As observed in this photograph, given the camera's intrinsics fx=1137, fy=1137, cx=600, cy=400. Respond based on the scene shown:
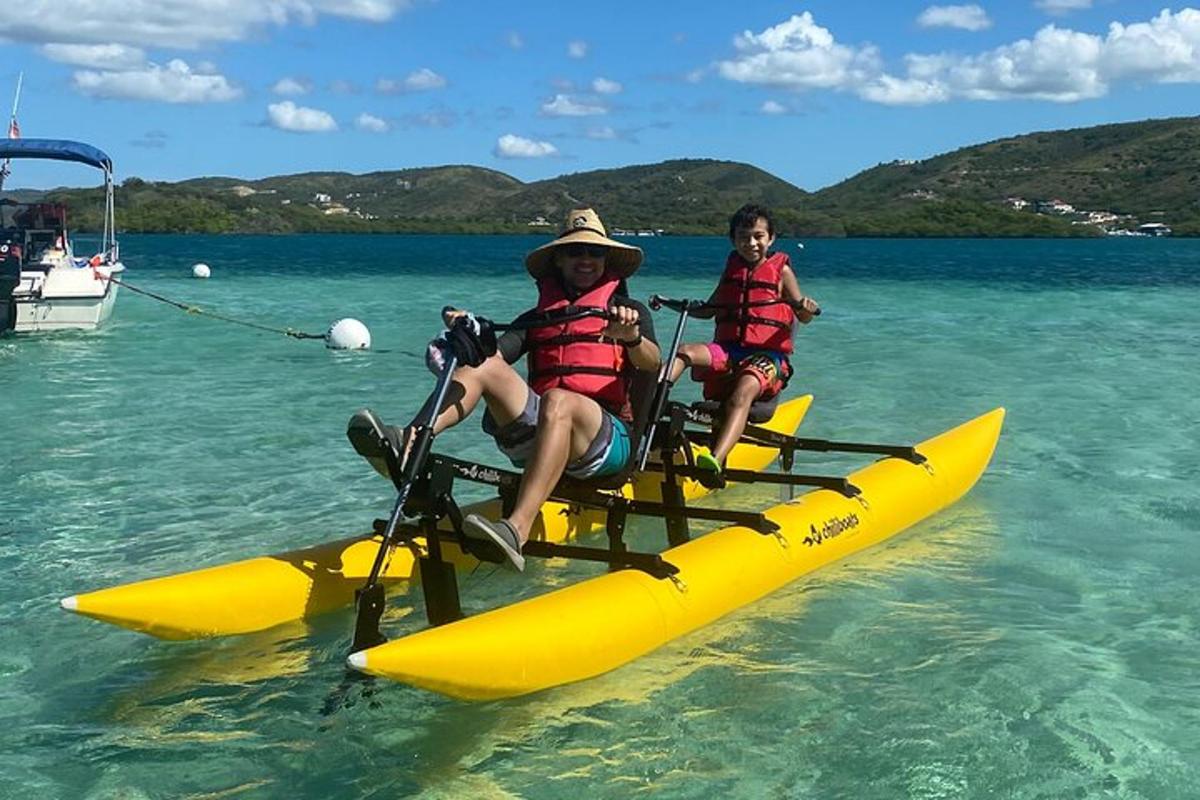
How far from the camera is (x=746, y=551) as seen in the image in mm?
5332

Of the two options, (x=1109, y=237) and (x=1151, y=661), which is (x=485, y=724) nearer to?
(x=1151, y=661)

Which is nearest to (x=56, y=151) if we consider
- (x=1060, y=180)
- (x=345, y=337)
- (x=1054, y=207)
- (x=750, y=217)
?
(x=345, y=337)

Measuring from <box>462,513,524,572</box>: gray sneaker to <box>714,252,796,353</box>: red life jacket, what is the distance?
10.3ft

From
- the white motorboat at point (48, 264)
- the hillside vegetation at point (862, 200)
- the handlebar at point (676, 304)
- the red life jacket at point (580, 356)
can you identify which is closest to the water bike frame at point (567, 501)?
the handlebar at point (676, 304)

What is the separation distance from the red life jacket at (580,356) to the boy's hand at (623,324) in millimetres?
156

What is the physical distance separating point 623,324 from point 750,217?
266cm

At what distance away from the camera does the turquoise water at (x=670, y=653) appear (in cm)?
388

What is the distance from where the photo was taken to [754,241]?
285 inches

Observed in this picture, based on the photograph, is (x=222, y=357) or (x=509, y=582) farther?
(x=222, y=357)

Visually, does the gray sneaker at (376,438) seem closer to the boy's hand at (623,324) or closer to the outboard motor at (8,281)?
the boy's hand at (623,324)

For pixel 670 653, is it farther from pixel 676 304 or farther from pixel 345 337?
pixel 345 337

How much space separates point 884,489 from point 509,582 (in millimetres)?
2328

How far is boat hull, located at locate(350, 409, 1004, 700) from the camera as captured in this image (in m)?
3.83

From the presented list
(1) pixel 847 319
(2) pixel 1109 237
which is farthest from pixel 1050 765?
(2) pixel 1109 237
